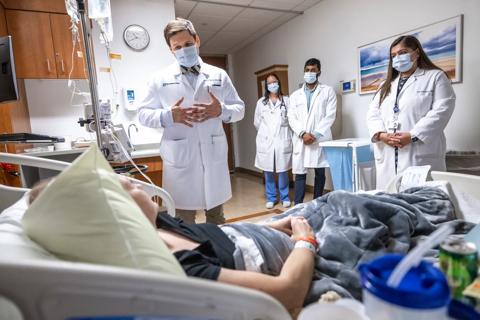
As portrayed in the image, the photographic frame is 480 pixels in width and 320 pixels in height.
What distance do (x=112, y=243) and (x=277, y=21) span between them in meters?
4.05

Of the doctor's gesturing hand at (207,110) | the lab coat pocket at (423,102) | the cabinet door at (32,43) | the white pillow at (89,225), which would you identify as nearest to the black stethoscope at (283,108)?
the lab coat pocket at (423,102)

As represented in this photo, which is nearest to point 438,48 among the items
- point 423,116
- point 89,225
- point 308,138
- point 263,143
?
point 423,116

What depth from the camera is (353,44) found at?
308cm

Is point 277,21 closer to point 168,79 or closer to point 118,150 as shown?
point 168,79

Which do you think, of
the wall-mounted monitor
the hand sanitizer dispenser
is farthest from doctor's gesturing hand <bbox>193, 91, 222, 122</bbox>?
the hand sanitizer dispenser

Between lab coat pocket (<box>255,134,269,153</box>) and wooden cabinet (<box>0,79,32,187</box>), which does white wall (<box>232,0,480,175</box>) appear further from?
wooden cabinet (<box>0,79,32,187</box>)

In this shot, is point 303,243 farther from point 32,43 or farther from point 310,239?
point 32,43

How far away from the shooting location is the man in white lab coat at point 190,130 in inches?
70.4

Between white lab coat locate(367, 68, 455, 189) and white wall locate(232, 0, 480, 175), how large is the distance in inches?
18.3

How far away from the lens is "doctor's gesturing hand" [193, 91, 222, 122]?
5.60ft

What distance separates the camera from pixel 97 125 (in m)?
1.49

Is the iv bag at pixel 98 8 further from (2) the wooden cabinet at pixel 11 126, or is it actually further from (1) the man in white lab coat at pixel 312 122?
(1) the man in white lab coat at pixel 312 122

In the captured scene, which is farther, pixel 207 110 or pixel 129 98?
pixel 129 98

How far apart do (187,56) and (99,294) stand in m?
1.61
